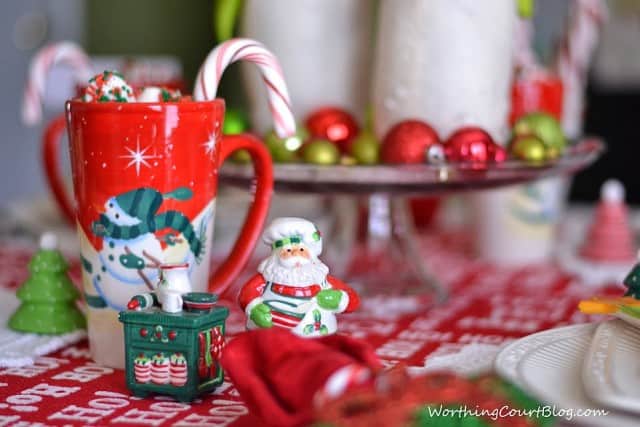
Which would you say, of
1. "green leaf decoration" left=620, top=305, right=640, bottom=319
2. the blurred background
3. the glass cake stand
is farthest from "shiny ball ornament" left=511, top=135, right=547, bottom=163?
the blurred background

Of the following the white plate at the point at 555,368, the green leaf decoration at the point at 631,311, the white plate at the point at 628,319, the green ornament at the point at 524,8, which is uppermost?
the green ornament at the point at 524,8

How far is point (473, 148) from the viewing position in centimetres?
78

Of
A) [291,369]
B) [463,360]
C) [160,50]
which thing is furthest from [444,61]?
[160,50]

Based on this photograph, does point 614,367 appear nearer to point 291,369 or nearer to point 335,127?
point 291,369

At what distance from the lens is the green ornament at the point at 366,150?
2.62ft

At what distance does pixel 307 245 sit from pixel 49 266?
25 cm

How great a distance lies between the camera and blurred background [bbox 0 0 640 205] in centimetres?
267

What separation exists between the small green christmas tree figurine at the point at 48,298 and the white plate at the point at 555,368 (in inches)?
13.7

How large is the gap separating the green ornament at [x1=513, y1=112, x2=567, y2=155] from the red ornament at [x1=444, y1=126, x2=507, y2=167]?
2.7 inches

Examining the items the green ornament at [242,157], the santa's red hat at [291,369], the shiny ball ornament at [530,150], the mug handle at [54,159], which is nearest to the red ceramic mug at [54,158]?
the mug handle at [54,159]

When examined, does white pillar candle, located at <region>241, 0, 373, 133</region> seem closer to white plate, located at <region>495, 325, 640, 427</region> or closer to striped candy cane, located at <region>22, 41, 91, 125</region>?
striped candy cane, located at <region>22, 41, 91, 125</region>

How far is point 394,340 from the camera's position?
719 millimetres

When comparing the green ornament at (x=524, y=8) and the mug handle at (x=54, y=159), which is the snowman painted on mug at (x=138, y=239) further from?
the green ornament at (x=524, y=8)

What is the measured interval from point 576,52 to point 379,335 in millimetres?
557
